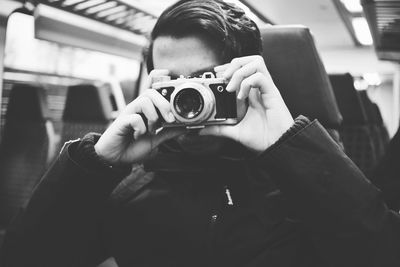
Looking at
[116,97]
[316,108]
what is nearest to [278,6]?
[116,97]

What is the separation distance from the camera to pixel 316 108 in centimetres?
130

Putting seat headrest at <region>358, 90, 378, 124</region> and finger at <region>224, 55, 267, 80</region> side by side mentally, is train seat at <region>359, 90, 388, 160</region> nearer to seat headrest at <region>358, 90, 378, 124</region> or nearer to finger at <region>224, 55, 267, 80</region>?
seat headrest at <region>358, 90, 378, 124</region>

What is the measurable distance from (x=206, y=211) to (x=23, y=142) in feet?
5.44

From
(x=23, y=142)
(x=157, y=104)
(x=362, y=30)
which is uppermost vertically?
(x=157, y=104)

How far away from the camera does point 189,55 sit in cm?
111

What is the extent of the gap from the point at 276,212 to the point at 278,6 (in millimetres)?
3999

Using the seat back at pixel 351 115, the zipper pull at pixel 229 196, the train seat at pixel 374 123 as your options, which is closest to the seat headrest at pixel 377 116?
the train seat at pixel 374 123

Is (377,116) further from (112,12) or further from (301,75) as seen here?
(112,12)

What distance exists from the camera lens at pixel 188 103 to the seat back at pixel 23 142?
1590mm

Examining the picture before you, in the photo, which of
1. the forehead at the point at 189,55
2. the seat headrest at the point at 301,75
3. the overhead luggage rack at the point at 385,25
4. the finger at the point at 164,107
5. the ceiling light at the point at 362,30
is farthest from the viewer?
the ceiling light at the point at 362,30

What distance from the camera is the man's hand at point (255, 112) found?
38.3 inches

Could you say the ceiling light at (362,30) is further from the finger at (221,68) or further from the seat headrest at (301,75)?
the finger at (221,68)

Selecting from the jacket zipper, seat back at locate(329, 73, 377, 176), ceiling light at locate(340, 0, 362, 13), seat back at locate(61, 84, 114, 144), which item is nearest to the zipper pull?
the jacket zipper

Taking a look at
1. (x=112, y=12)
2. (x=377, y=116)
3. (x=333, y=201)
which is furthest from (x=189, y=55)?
(x=377, y=116)
